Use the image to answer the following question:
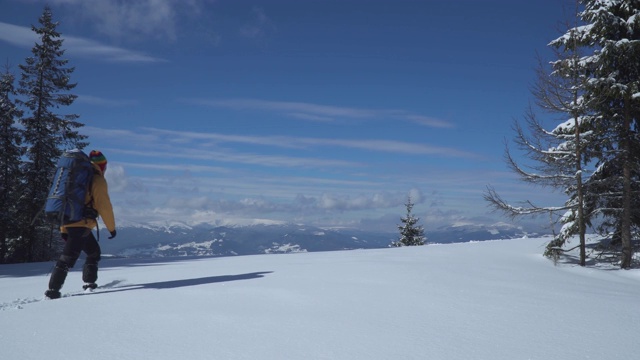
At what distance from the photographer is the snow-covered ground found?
9.86 feet

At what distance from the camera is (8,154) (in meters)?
21.8

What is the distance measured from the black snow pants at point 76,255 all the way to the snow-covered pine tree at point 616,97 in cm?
1285

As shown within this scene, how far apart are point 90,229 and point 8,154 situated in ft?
70.1

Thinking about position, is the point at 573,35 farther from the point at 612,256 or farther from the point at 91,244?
the point at 91,244

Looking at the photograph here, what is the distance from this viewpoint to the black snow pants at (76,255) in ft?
17.5

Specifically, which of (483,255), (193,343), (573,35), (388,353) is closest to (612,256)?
(483,255)

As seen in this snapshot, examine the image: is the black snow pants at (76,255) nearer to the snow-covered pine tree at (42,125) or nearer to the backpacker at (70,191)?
the backpacker at (70,191)

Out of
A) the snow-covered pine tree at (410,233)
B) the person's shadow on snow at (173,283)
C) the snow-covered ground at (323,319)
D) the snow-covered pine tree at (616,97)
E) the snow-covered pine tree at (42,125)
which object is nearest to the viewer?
the snow-covered ground at (323,319)

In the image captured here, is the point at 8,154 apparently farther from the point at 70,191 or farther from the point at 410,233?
the point at 410,233

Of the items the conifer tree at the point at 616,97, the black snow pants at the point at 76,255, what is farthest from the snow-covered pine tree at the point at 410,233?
the black snow pants at the point at 76,255

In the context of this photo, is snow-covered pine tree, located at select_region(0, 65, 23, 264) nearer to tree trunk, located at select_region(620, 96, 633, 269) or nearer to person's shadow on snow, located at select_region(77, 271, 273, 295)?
person's shadow on snow, located at select_region(77, 271, 273, 295)

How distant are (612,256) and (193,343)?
46.6ft

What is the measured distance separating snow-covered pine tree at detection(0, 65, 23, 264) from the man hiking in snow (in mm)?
20397

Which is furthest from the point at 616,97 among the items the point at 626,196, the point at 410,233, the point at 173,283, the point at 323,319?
the point at 410,233
